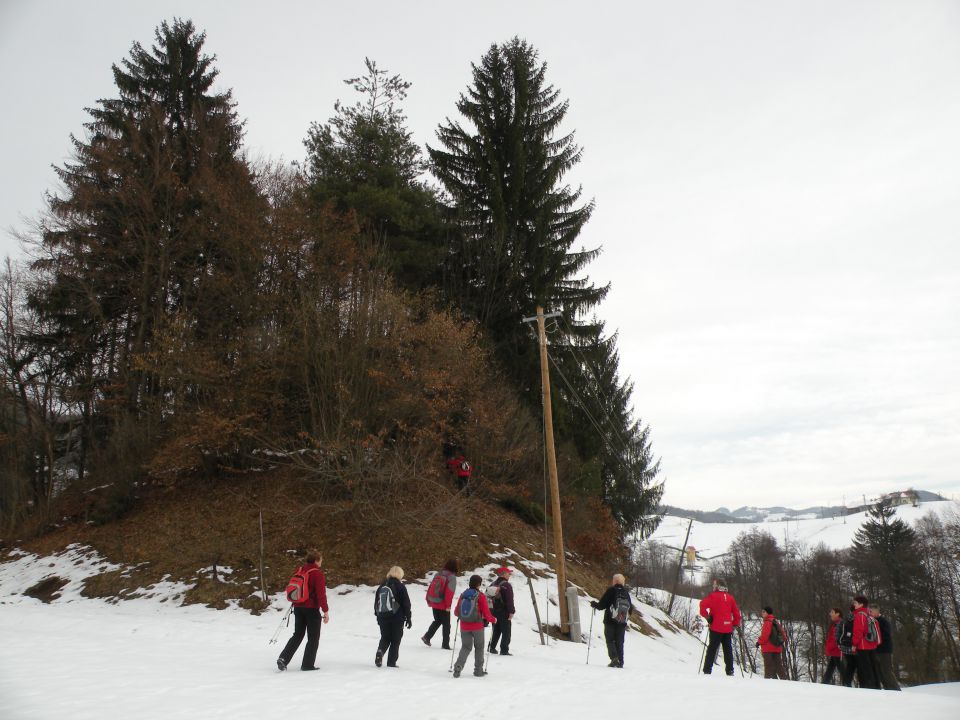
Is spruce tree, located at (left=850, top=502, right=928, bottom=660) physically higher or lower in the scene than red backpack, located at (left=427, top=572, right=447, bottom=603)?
lower

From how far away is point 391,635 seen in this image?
386 inches

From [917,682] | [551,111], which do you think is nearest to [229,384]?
[551,111]

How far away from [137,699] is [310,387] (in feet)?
48.0

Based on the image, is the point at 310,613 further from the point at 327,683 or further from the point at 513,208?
the point at 513,208

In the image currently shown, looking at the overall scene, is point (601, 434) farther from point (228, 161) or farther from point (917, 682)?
point (917, 682)

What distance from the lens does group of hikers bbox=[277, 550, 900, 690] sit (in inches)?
353

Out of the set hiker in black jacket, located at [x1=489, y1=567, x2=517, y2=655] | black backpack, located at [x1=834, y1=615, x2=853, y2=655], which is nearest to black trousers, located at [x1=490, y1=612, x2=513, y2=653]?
hiker in black jacket, located at [x1=489, y1=567, x2=517, y2=655]

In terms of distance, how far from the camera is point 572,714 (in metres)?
7.29

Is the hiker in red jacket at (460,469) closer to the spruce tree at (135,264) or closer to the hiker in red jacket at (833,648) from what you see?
the spruce tree at (135,264)

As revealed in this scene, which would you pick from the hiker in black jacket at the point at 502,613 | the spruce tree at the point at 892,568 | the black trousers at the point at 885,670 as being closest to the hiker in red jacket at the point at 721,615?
the black trousers at the point at 885,670

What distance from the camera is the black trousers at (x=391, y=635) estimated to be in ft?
32.0

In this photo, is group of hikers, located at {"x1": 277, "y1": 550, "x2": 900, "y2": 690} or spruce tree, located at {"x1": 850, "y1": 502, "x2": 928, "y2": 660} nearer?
group of hikers, located at {"x1": 277, "y1": 550, "x2": 900, "y2": 690}

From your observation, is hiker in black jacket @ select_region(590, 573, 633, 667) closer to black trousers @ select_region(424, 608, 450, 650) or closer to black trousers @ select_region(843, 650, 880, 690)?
black trousers @ select_region(424, 608, 450, 650)

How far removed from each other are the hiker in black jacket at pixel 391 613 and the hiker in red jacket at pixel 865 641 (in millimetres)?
8112
